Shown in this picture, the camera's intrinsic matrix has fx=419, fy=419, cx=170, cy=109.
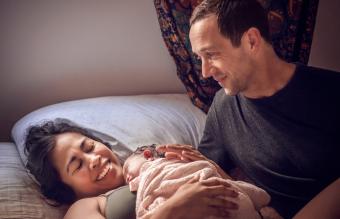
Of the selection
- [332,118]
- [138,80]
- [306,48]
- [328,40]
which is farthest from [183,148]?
[328,40]

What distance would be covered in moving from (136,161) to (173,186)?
0.79 ft

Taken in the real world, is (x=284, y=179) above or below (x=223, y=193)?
below

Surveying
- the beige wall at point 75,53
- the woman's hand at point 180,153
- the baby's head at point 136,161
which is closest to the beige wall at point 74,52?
the beige wall at point 75,53

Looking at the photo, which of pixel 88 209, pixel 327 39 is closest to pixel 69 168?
pixel 88 209

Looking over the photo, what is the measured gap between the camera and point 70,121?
4.34ft

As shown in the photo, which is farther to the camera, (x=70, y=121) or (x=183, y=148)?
(x=70, y=121)

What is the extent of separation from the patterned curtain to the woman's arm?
624 millimetres

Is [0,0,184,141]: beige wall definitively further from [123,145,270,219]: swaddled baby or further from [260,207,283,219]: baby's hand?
[260,207,283,219]: baby's hand

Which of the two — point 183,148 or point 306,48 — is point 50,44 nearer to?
point 183,148

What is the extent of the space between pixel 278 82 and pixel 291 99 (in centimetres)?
6

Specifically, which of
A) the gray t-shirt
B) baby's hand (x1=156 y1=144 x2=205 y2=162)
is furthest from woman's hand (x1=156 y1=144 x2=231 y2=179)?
the gray t-shirt

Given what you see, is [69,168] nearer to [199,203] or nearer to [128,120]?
[128,120]

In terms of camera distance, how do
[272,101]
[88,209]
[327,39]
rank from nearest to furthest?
[88,209], [272,101], [327,39]

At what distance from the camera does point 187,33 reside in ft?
4.94
